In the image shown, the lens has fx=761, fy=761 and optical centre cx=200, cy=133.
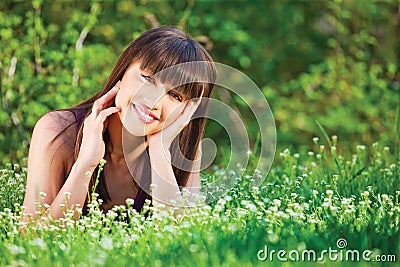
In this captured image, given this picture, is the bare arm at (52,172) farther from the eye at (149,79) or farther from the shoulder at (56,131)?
the eye at (149,79)

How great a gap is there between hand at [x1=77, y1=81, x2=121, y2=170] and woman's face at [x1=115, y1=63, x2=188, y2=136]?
6cm

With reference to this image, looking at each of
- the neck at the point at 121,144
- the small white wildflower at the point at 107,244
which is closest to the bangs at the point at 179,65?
the neck at the point at 121,144

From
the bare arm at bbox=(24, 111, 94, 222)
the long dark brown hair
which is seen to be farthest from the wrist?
the long dark brown hair

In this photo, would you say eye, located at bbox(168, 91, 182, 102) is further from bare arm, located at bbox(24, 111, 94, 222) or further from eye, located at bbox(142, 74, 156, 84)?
bare arm, located at bbox(24, 111, 94, 222)

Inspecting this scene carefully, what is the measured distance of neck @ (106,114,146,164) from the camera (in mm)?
3109

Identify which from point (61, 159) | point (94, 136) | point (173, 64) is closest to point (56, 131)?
point (61, 159)

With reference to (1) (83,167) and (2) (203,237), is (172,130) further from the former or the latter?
(2) (203,237)

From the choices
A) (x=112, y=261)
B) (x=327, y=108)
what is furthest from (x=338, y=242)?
(x=327, y=108)

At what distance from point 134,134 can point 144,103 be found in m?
0.20

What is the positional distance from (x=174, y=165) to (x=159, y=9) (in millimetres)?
2553

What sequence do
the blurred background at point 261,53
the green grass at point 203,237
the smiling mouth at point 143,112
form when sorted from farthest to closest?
the blurred background at point 261,53 → the smiling mouth at point 143,112 → the green grass at point 203,237

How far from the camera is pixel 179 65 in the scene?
295 cm

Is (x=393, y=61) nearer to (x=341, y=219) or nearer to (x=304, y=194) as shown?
(x=304, y=194)

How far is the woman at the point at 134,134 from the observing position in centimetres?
290
